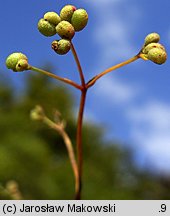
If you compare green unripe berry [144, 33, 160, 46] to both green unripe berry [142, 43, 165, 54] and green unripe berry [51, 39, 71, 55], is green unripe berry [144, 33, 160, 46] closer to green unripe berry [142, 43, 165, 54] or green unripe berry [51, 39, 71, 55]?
green unripe berry [142, 43, 165, 54]

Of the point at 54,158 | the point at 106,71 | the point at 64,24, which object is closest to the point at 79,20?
the point at 64,24

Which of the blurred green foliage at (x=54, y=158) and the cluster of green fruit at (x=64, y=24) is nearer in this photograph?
the cluster of green fruit at (x=64, y=24)

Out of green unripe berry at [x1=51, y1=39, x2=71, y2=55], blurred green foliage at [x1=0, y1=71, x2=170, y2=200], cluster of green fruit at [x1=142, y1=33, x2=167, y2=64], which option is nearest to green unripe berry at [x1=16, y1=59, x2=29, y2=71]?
green unripe berry at [x1=51, y1=39, x2=71, y2=55]

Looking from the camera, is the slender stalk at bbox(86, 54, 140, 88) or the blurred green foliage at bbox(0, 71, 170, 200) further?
the blurred green foliage at bbox(0, 71, 170, 200)

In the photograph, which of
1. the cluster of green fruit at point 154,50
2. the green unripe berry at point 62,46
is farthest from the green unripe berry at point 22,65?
the cluster of green fruit at point 154,50

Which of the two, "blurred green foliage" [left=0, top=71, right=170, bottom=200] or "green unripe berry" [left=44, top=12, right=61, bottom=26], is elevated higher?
"blurred green foliage" [left=0, top=71, right=170, bottom=200]

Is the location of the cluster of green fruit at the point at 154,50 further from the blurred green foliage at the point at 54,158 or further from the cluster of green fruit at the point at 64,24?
the blurred green foliage at the point at 54,158

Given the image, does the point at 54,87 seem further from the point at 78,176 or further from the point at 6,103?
the point at 78,176
